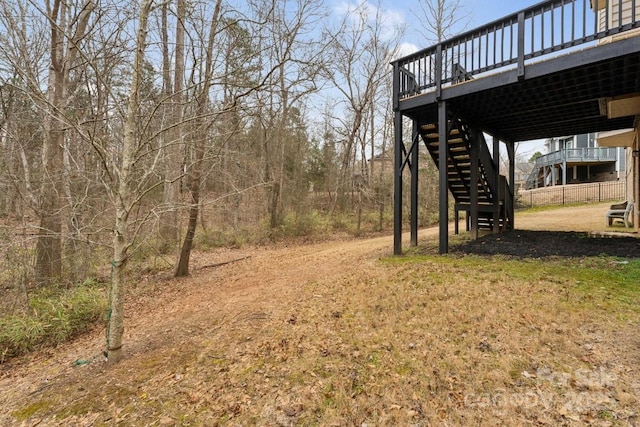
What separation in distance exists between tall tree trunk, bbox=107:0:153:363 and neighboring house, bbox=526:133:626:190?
906 inches

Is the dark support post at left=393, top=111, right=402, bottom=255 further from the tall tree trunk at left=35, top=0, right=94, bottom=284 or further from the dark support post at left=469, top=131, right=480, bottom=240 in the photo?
the tall tree trunk at left=35, top=0, right=94, bottom=284

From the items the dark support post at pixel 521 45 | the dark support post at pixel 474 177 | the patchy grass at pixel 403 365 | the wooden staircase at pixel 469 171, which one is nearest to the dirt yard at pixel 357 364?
the patchy grass at pixel 403 365

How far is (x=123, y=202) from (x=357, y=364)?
2770 millimetres

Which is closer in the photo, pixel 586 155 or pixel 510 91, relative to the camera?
pixel 510 91

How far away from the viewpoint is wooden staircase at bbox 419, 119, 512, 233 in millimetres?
7430

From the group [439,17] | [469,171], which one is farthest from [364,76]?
[469,171]

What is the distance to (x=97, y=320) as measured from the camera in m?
4.86

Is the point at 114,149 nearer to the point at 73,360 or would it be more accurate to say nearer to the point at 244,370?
the point at 73,360

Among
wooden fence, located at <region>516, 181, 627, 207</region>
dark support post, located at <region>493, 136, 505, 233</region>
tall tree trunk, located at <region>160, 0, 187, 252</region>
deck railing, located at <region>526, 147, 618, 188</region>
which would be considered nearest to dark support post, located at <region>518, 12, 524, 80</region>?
dark support post, located at <region>493, 136, 505, 233</region>

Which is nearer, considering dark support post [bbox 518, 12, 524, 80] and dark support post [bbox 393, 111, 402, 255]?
dark support post [bbox 518, 12, 524, 80]

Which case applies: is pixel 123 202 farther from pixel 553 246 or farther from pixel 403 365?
pixel 553 246

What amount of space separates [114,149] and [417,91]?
5700mm

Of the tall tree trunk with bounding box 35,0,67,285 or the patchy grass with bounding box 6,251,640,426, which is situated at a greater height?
the tall tree trunk with bounding box 35,0,67,285

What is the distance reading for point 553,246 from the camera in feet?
20.9
